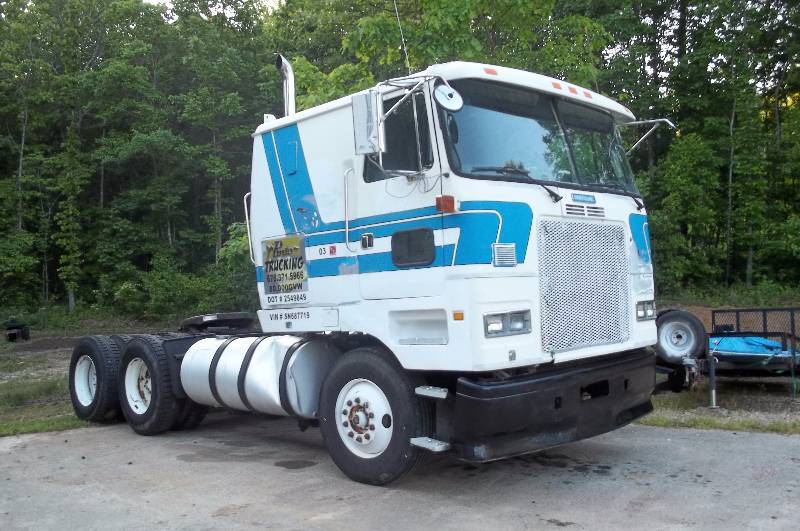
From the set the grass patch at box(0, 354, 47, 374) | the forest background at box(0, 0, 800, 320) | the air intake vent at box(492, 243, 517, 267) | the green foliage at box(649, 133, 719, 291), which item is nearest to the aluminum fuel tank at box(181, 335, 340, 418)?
the air intake vent at box(492, 243, 517, 267)

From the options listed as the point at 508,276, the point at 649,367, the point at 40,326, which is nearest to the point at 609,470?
the point at 649,367

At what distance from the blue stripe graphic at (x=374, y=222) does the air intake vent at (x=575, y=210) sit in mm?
454

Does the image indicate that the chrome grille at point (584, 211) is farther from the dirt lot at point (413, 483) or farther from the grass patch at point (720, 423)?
the grass patch at point (720, 423)

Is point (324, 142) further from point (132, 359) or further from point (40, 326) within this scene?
point (40, 326)

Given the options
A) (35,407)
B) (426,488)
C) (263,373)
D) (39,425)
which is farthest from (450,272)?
(35,407)

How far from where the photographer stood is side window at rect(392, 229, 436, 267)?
18.6 ft

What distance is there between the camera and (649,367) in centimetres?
658

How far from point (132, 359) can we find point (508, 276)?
5.39m

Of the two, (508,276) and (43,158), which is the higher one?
(43,158)

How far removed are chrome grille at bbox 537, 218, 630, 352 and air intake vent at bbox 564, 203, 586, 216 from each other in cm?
7

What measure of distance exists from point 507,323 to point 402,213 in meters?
1.20

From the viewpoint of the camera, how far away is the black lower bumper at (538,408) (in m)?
5.32

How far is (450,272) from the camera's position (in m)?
5.49

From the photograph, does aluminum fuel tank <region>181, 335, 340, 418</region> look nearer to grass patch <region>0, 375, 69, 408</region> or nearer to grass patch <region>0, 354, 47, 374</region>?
grass patch <region>0, 375, 69, 408</region>
